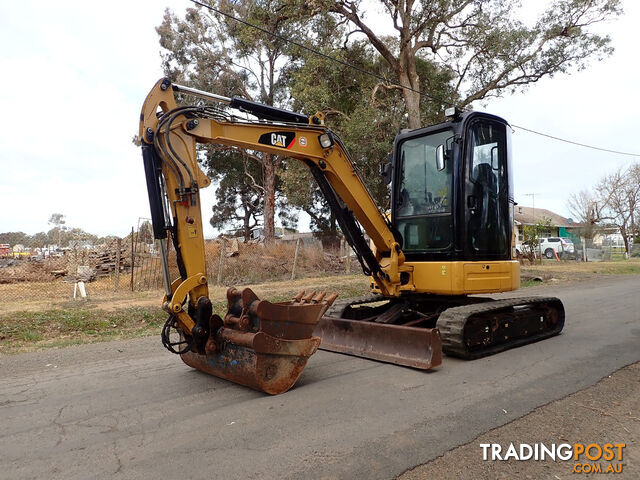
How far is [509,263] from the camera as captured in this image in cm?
667

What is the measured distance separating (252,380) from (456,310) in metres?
2.80

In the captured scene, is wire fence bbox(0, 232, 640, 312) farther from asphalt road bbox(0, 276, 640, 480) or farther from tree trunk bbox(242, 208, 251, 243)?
tree trunk bbox(242, 208, 251, 243)

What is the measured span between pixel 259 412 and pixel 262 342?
0.63 m

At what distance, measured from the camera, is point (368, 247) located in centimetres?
652

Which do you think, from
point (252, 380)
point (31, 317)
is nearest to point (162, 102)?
point (252, 380)

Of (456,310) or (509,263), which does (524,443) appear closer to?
(456,310)

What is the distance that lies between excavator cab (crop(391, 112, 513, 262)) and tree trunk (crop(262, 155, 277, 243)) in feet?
65.1

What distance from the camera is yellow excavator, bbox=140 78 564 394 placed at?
185 inches

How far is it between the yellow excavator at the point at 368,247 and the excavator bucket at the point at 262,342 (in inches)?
0.5

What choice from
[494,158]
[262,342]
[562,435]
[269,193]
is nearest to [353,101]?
[269,193]

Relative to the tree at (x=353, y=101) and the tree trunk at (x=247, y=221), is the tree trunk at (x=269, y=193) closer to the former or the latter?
the tree at (x=353, y=101)

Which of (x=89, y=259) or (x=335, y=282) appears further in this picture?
(x=89, y=259)
